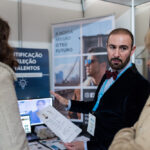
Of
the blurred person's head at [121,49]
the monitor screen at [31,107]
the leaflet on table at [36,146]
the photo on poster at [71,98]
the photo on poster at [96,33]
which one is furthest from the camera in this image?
the photo on poster at [71,98]

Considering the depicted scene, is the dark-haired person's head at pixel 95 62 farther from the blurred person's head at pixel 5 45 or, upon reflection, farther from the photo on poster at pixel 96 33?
the blurred person's head at pixel 5 45

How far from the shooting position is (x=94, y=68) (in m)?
2.69

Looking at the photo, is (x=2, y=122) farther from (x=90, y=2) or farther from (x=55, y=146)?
(x=90, y=2)

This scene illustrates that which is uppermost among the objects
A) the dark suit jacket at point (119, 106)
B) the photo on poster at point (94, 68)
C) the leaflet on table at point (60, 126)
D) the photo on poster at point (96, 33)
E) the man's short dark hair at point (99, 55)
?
the photo on poster at point (96, 33)

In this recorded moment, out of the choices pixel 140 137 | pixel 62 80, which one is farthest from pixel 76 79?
pixel 140 137

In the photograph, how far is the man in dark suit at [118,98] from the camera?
1.39 meters

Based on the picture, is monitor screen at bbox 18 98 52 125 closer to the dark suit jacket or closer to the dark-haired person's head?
the dark-haired person's head

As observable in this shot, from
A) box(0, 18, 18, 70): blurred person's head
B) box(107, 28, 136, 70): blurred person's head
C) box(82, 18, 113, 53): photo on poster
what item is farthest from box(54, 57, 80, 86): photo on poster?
box(0, 18, 18, 70): blurred person's head

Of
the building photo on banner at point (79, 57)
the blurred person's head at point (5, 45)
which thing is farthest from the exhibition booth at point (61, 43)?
the blurred person's head at point (5, 45)

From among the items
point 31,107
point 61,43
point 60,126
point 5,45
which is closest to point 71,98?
point 31,107

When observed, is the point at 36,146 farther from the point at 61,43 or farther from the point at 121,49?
the point at 61,43

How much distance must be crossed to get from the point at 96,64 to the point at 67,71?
436 millimetres

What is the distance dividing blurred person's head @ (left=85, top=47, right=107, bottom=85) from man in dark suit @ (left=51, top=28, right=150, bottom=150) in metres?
0.94

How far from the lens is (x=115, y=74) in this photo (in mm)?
1581
